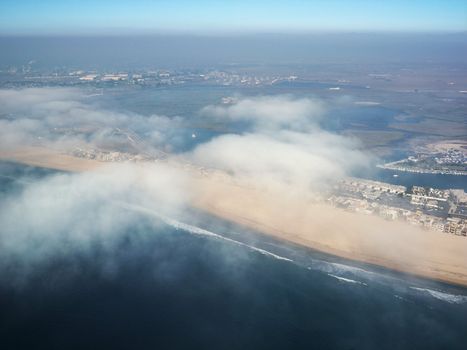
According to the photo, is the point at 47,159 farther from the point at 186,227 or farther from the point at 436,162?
the point at 436,162

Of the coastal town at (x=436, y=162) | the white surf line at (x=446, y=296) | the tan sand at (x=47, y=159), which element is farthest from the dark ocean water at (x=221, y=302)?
the coastal town at (x=436, y=162)

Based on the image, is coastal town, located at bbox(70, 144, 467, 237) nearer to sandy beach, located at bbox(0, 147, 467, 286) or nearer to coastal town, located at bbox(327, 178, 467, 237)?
coastal town, located at bbox(327, 178, 467, 237)

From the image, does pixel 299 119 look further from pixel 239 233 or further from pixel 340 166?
pixel 239 233

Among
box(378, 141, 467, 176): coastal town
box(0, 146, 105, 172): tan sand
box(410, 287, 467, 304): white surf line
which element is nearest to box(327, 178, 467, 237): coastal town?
box(378, 141, 467, 176): coastal town

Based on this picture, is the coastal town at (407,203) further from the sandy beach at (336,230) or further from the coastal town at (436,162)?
the coastal town at (436,162)

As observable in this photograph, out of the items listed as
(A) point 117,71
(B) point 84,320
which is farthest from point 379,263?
(A) point 117,71
